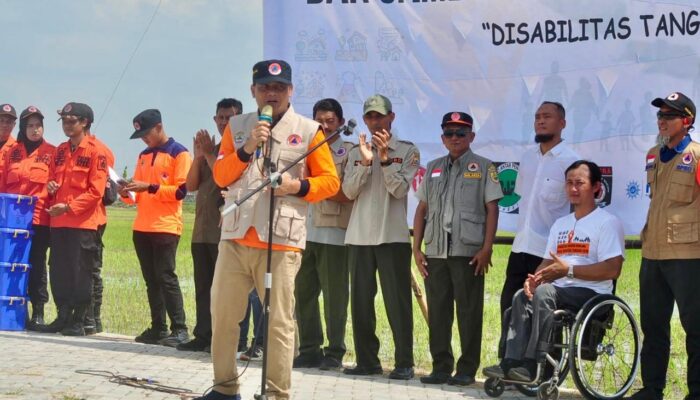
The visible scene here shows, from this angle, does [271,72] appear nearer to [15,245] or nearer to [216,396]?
[216,396]

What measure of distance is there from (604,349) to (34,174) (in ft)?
18.7

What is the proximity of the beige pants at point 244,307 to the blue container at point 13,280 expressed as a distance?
450 cm

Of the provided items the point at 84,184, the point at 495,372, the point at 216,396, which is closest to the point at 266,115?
the point at 216,396

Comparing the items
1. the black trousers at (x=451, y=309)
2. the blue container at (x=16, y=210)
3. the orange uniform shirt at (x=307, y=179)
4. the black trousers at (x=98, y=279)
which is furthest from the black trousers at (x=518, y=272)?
the blue container at (x=16, y=210)

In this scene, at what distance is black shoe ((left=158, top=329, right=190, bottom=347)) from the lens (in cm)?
877

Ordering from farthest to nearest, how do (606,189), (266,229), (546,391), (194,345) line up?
(194,345)
(606,189)
(546,391)
(266,229)

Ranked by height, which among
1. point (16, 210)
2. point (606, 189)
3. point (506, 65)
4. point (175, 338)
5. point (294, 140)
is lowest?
point (175, 338)

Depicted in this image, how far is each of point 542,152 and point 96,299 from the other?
14.7ft

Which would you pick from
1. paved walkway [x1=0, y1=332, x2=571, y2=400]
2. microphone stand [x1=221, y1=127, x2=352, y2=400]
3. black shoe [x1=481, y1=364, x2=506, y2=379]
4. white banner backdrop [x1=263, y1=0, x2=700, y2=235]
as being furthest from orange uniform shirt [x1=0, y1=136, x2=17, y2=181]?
black shoe [x1=481, y1=364, x2=506, y2=379]

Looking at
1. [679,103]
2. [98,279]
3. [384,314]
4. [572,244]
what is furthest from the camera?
[384,314]

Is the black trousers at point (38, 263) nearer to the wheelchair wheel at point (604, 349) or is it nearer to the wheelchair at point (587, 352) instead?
the wheelchair at point (587, 352)

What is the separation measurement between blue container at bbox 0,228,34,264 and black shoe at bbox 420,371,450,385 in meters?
4.33

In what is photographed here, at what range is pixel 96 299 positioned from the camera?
968 centimetres

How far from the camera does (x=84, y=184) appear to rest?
934cm
